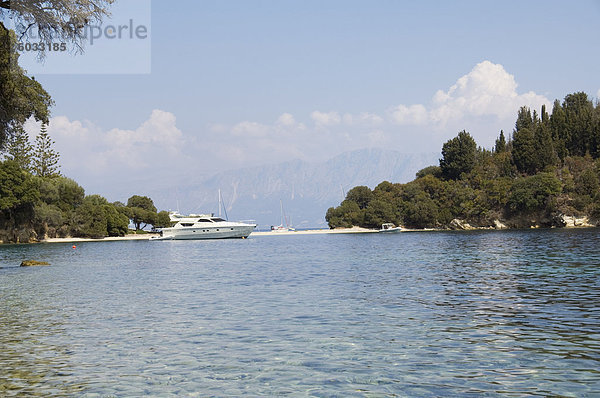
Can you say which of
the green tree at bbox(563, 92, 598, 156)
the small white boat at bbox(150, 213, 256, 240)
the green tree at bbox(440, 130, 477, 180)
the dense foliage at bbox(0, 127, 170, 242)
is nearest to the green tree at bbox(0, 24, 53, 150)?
the dense foliage at bbox(0, 127, 170, 242)

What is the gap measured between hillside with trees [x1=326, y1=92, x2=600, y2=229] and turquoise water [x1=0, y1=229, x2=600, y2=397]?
Answer: 108 meters

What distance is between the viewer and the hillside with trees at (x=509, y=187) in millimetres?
126250

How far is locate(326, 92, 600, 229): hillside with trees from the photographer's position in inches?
4970

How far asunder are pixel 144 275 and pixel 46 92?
17355 millimetres

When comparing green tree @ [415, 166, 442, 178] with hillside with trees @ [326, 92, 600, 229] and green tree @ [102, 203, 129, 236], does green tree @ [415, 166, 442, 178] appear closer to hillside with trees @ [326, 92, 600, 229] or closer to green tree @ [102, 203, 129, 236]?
hillside with trees @ [326, 92, 600, 229]

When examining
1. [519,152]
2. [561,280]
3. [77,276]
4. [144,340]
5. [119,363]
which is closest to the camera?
[119,363]

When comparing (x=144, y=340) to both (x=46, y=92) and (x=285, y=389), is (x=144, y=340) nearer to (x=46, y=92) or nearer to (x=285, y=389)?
(x=285, y=389)

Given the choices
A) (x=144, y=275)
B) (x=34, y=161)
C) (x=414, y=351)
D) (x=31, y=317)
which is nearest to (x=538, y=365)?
(x=414, y=351)

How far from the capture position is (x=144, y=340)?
51.6 ft

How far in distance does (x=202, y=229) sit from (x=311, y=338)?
109 m

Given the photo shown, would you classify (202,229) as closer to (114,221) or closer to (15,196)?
(114,221)

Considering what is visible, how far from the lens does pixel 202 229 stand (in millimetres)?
122188

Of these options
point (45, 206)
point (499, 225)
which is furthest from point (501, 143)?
point (45, 206)

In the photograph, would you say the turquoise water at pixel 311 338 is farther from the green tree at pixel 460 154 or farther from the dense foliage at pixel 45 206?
the green tree at pixel 460 154
